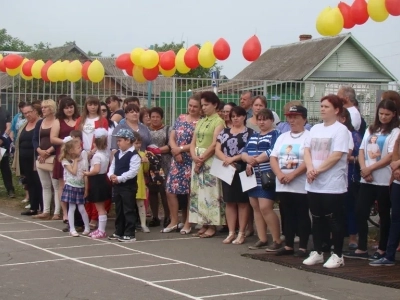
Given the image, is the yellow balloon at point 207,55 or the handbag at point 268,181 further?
the yellow balloon at point 207,55

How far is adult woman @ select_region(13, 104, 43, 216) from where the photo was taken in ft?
43.7

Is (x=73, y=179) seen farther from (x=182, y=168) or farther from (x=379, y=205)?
(x=379, y=205)

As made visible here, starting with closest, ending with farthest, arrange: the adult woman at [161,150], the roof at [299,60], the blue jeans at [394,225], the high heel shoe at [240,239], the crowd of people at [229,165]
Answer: the blue jeans at [394,225] → the crowd of people at [229,165] → the high heel shoe at [240,239] → the adult woman at [161,150] → the roof at [299,60]

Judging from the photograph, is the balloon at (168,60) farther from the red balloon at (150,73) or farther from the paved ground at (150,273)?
the paved ground at (150,273)

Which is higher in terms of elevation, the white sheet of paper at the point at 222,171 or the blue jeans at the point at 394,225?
the white sheet of paper at the point at 222,171

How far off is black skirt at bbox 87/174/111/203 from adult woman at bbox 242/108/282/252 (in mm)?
2211

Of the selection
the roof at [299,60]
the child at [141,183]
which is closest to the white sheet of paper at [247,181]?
the child at [141,183]

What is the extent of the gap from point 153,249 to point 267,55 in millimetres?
35646

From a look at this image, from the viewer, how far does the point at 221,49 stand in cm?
1362

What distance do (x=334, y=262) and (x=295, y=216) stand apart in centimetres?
100

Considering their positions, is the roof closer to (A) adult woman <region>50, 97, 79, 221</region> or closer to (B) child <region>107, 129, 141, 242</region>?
(A) adult woman <region>50, 97, 79, 221</region>

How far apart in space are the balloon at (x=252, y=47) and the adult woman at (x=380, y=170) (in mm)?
4658

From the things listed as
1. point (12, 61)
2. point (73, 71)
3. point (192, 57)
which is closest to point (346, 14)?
point (192, 57)

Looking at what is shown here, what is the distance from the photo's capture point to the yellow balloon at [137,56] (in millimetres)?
14727
